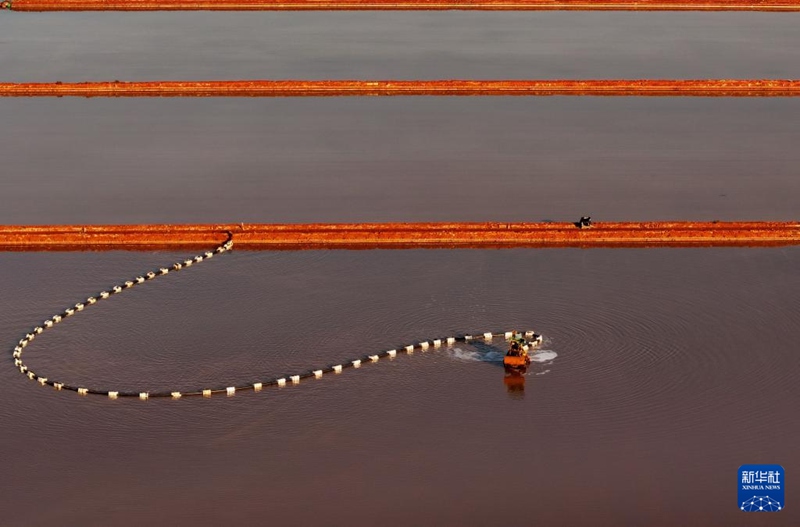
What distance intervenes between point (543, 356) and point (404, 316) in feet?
9.21

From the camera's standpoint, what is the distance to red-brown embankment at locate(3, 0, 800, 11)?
163 ft

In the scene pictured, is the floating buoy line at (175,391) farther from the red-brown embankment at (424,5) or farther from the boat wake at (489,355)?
the red-brown embankment at (424,5)

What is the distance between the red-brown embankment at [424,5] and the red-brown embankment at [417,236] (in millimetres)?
25225

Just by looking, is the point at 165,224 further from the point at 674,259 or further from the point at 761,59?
the point at 761,59

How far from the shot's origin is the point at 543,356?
20828 mm

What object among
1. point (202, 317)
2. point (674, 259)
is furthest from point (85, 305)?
point (674, 259)

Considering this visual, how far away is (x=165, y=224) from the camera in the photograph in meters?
26.5

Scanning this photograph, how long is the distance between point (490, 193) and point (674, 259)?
4.77 m

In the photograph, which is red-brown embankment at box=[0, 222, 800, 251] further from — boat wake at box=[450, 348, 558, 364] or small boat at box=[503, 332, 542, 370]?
small boat at box=[503, 332, 542, 370]

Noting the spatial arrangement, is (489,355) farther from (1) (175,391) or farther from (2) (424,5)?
(2) (424,5)

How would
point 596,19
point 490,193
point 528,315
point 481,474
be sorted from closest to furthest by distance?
1. point 481,474
2. point 528,315
3. point 490,193
4. point 596,19

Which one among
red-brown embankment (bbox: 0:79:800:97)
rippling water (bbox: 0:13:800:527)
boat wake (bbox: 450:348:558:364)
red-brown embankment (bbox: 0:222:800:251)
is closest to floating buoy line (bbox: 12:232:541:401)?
rippling water (bbox: 0:13:800:527)

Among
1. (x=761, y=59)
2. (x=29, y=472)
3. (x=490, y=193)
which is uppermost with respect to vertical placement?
(x=761, y=59)

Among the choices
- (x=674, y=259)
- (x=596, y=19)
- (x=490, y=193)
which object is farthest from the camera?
(x=596, y=19)
